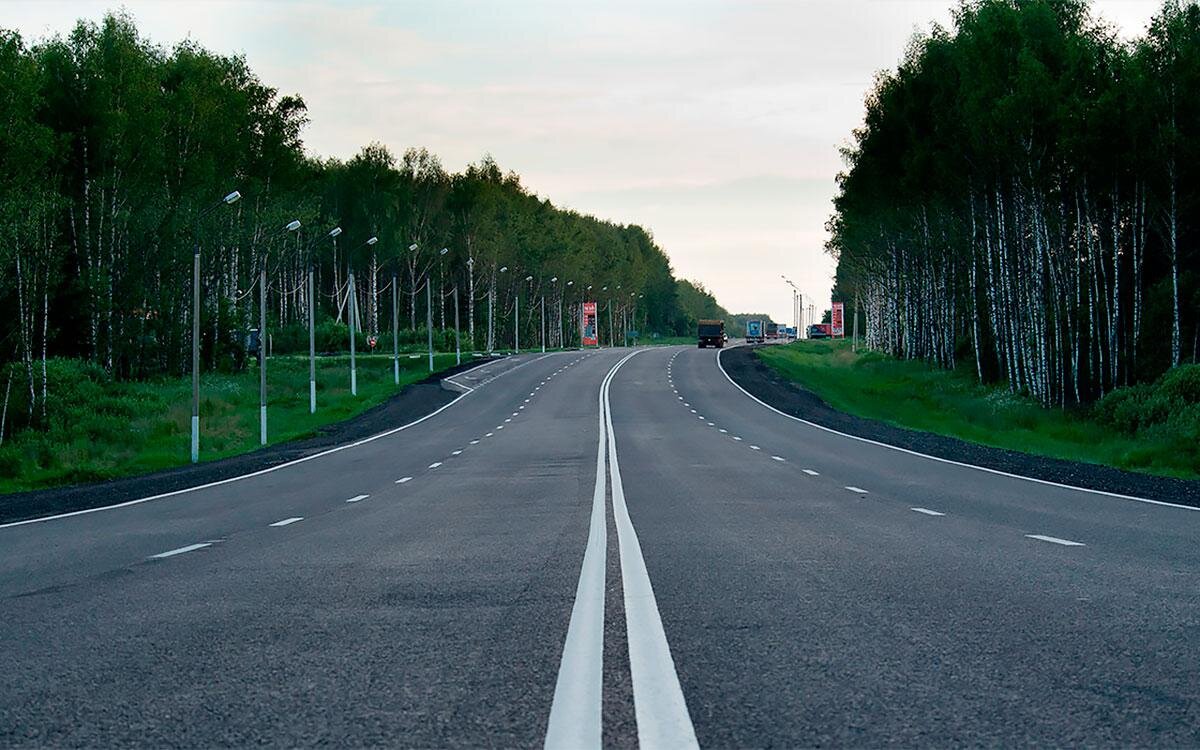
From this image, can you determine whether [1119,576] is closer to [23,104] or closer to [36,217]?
[36,217]

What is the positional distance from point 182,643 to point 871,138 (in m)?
67.7

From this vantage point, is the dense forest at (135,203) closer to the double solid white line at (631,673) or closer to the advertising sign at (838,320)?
the double solid white line at (631,673)

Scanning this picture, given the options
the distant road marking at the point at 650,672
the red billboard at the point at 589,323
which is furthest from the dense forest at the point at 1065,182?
the red billboard at the point at 589,323

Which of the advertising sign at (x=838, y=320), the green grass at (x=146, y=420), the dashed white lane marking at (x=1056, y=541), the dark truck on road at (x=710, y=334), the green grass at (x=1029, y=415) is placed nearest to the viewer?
the dashed white lane marking at (x=1056, y=541)

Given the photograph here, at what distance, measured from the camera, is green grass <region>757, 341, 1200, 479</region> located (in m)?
29.4

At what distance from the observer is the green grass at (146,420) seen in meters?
32.8

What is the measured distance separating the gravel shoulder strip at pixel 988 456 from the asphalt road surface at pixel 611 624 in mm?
2321

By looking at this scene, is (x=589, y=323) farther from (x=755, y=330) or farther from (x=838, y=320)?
(x=755, y=330)

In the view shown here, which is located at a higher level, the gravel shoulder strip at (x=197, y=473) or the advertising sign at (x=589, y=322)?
the advertising sign at (x=589, y=322)

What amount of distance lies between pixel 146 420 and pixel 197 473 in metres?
19.4

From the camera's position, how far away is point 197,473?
90.5 feet

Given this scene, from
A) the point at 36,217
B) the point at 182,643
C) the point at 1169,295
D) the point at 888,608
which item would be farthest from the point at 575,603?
the point at 1169,295

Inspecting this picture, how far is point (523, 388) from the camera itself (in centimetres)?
6869

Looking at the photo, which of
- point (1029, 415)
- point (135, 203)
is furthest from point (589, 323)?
point (1029, 415)
